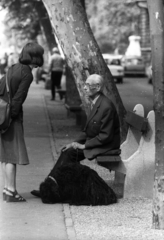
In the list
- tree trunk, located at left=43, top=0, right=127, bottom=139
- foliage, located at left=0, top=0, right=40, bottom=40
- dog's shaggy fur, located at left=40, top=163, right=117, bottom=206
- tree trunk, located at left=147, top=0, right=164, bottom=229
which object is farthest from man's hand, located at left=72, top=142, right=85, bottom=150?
foliage, located at left=0, top=0, right=40, bottom=40

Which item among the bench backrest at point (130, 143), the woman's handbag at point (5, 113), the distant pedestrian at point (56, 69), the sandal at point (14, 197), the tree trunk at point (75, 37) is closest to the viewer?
the woman's handbag at point (5, 113)

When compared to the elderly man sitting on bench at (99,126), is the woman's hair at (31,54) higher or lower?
higher

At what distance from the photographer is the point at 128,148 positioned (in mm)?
9531

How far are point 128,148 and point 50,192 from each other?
171cm

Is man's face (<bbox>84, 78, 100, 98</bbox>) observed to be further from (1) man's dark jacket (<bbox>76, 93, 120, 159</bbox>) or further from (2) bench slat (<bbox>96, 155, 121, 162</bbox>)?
(2) bench slat (<bbox>96, 155, 121, 162</bbox>)

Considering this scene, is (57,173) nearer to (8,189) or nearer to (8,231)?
(8,189)

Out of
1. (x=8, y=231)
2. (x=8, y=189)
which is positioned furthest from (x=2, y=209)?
(x=8, y=231)

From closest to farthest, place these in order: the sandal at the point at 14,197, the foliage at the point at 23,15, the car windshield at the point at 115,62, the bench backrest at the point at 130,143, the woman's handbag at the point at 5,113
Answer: the woman's handbag at the point at 5,113, the sandal at the point at 14,197, the bench backrest at the point at 130,143, the foliage at the point at 23,15, the car windshield at the point at 115,62

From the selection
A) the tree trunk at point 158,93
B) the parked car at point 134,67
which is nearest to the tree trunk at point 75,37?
the tree trunk at point 158,93

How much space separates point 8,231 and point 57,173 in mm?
1534

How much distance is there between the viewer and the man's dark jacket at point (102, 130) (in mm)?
8102

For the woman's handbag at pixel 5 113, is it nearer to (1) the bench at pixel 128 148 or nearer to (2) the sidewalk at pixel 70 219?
(2) the sidewalk at pixel 70 219

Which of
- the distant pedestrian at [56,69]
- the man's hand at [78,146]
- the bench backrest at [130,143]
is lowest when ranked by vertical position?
the distant pedestrian at [56,69]

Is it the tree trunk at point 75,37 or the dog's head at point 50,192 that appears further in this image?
the tree trunk at point 75,37
